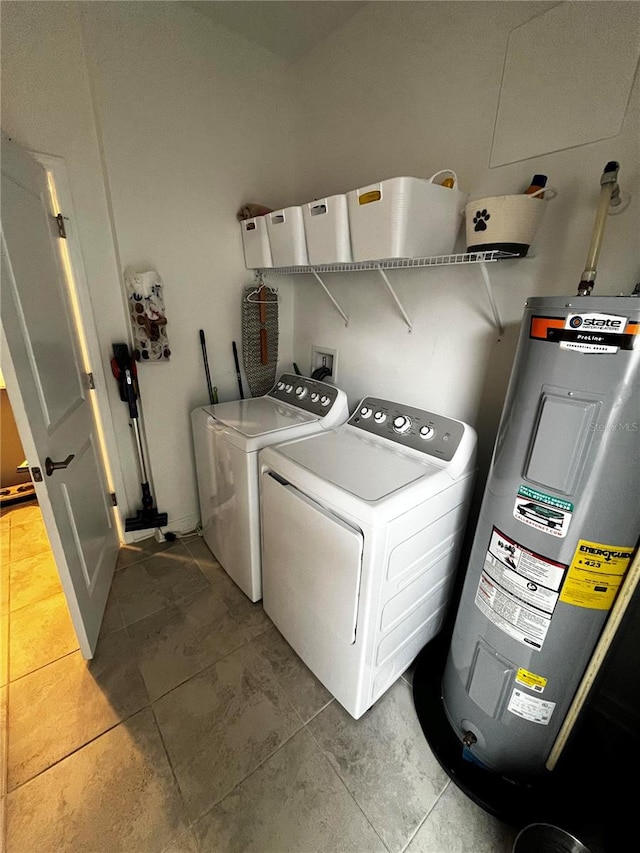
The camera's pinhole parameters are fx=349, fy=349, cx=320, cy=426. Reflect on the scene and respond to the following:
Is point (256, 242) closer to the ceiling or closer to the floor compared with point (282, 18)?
closer to the floor

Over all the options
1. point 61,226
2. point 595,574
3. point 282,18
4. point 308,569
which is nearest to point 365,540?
point 308,569

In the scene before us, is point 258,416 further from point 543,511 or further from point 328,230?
point 543,511

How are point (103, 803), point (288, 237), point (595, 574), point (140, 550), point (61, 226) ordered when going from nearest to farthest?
point (595, 574), point (103, 803), point (61, 226), point (288, 237), point (140, 550)

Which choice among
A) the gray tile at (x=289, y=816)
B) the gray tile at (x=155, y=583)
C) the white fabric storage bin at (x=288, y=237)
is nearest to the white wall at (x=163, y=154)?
the gray tile at (x=155, y=583)

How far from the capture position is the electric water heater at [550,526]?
2.71 feet

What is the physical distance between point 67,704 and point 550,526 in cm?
194

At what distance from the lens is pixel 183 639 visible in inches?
67.6

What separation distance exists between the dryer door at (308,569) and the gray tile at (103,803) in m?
0.63

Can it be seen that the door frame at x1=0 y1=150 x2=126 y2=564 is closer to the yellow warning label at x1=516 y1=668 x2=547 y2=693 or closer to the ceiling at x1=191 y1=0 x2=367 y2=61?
the ceiling at x1=191 y1=0 x2=367 y2=61

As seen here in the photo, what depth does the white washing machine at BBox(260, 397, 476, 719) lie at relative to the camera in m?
1.15

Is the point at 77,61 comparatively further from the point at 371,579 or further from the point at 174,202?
the point at 371,579

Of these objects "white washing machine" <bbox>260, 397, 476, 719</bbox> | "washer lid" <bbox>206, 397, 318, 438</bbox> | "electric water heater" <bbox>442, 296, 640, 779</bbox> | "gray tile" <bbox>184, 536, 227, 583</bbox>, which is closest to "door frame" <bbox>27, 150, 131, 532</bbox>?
"gray tile" <bbox>184, 536, 227, 583</bbox>

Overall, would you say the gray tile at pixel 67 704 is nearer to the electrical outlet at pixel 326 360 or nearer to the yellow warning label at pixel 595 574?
the yellow warning label at pixel 595 574

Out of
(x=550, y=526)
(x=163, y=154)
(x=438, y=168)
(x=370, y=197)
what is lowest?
Answer: (x=550, y=526)
